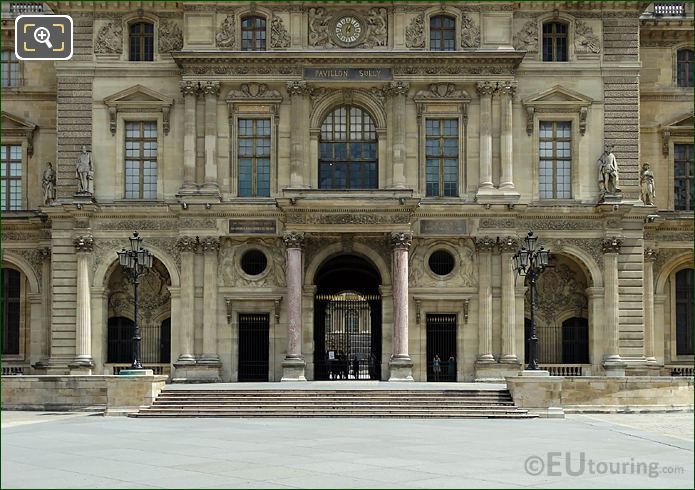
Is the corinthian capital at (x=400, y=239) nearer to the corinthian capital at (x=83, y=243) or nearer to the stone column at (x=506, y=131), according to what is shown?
the stone column at (x=506, y=131)

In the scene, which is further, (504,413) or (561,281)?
(561,281)

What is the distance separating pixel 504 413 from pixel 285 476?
A: 16.5 m

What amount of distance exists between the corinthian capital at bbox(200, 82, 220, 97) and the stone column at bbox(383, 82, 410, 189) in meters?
Answer: 6.79

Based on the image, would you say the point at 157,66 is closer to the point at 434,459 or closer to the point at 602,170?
the point at 602,170

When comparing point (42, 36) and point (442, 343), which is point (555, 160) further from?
point (42, 36)

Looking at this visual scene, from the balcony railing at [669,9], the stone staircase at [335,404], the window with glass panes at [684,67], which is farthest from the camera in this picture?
the balcony railing at [669,9]

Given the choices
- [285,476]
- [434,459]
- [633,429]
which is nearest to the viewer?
[285,476]

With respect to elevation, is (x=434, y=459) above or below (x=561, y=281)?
below

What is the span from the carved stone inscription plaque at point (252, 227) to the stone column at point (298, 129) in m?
1.86

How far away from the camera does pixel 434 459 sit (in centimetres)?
2058

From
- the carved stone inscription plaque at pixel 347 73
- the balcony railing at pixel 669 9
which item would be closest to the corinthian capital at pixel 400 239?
the carved stone inscription plaque at pixel 347 73

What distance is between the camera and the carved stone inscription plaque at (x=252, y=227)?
150 feet

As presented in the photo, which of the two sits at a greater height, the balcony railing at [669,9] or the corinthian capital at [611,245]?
the balcony railing at [669,9]

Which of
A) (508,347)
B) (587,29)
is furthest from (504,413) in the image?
(587,29)
